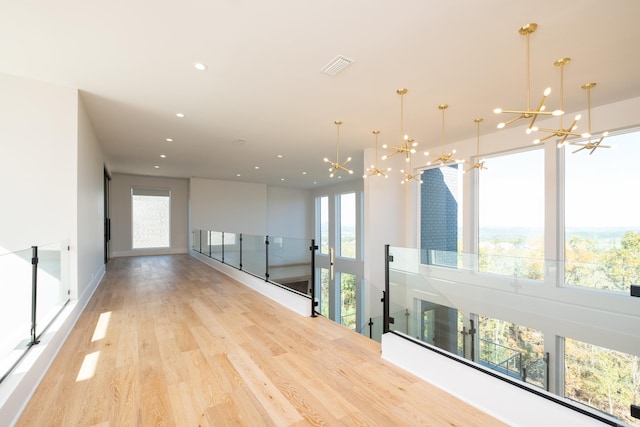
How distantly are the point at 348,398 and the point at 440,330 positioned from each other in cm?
163

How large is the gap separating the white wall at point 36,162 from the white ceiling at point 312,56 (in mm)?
238


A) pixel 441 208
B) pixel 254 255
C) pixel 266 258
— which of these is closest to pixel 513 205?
pixel 441 208

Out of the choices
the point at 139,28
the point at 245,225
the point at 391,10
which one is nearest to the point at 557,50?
the point at 391,10

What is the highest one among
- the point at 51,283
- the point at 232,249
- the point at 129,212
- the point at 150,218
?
the point at 129,212

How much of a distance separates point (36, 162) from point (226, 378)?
134 inches

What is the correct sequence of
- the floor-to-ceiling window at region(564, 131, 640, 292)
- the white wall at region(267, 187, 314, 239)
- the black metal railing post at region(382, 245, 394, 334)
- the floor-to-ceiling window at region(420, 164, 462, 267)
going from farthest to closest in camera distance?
the white wall at region(267, 187, 314, 239), the floor-to-ceiling window at region(420, 164, 462, 267), the floor-to-ceiling window at region(564, 131, 640, 292), the black metal railing post at region(382, 245, 394, 334)

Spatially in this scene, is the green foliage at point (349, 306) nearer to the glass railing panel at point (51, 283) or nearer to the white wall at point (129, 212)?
the glass railing panel at point (51, 283)

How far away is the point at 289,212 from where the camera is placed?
42.5ft

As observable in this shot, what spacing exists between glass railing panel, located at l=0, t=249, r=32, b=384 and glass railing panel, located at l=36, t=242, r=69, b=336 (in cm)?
20

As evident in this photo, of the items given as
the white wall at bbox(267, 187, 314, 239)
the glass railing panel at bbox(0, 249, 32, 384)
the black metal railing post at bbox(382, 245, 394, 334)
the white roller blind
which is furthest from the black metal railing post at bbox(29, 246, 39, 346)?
the white wall at bbox(267, 187, 314, 239)

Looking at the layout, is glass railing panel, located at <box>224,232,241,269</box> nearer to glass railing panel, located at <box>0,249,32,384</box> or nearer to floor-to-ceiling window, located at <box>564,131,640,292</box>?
glass railing panel, located at <box>0,249,32,384</box>

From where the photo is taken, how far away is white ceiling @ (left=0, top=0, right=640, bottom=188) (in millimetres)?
2209

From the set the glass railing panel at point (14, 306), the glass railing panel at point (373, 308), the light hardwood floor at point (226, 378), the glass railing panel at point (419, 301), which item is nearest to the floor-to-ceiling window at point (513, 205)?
the glass railing panel at point (419, 301)

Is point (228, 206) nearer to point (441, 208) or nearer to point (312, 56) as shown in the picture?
point (441, 208)
